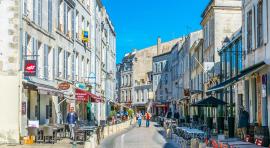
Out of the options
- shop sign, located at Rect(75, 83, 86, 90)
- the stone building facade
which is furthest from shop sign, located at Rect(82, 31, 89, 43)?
shop sign, located at Rect(75, 83, 86, 90)

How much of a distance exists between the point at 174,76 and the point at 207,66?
43675 mm

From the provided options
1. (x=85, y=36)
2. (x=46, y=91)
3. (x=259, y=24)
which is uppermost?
(x=85, y=36)

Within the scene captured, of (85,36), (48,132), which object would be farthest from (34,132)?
(85,36)

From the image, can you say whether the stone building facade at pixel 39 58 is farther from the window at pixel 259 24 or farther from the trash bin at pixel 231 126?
the window at pixel 259 24

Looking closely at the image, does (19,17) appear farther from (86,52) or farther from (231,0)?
(231,0)

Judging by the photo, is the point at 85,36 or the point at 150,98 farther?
the point at 150,98

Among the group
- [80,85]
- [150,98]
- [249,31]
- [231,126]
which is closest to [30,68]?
[249,31]

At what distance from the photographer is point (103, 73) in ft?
172

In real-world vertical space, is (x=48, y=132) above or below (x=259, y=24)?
below

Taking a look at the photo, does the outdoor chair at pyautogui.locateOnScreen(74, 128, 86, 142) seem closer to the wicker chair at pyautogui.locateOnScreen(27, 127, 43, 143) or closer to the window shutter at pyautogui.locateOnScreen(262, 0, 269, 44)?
the wicker chair at pyautogui.locateOnScreen(27, 127, 43, 143)

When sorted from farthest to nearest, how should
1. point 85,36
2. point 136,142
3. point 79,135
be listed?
1. point 85,36
2. point 136,142
3. point 79,135

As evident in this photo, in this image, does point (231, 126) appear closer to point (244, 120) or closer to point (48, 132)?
point (244, 120)

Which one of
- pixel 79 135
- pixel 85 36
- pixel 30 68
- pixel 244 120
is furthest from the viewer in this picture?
pixel 85 36

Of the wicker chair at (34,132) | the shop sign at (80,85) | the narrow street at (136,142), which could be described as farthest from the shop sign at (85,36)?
the wicker chair at (34,132)
